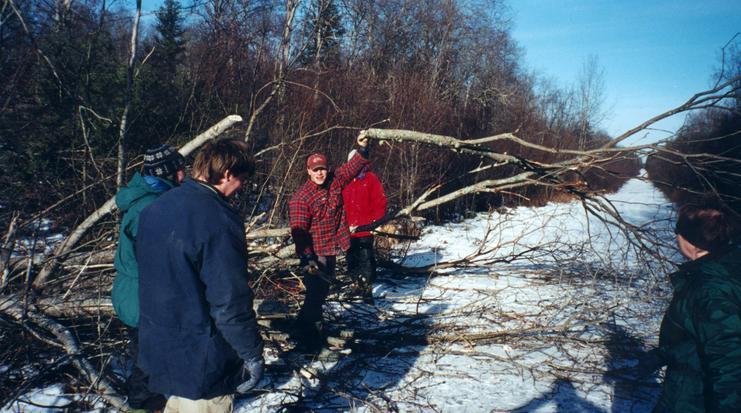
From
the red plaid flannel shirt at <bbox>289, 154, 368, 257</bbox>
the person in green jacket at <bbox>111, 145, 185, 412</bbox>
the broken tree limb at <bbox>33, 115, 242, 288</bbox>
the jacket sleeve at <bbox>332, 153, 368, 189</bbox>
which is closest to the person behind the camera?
the person in green jacket at <bbox>111, 145, 185, 412</bbox>

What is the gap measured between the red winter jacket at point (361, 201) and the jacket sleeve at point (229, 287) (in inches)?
139

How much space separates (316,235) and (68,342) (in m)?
2.01

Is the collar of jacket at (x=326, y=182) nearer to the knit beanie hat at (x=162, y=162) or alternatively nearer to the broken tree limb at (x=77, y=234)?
the broken tree limb at (x=77, y=234)

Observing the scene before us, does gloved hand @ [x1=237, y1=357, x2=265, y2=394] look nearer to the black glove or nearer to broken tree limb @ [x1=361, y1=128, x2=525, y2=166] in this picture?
the black glove

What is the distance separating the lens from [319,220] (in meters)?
3.77

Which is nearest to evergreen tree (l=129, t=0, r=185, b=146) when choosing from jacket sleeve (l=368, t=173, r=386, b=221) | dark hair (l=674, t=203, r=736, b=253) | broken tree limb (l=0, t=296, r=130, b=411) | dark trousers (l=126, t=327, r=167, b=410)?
jacket sleeve (l=368, t=173, r=386, b=221)

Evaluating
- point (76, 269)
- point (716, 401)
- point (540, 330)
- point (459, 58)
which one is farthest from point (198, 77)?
point (459, 58)

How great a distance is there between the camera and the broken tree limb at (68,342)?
A: 9.07 ft

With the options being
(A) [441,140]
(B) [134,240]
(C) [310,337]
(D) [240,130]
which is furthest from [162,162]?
(D) [240,130]

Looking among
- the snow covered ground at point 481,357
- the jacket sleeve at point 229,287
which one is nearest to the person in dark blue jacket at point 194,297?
the jacket sleeve at point 229,287

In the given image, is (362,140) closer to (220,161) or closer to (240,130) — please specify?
(220,161)

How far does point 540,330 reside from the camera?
4.06 meters

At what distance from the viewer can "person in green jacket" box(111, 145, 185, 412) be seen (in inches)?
90.8

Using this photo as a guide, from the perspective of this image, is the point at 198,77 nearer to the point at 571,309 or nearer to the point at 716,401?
the point at 571,309
